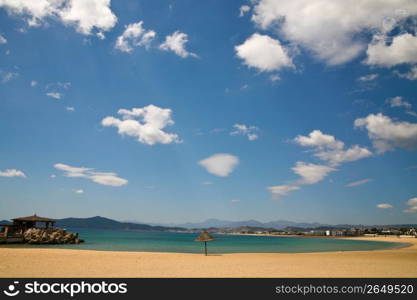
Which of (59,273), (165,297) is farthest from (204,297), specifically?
(59,273)

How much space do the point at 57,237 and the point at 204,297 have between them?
51.4 meters

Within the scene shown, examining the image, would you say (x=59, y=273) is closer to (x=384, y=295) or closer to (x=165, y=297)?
(x=165, y=297)

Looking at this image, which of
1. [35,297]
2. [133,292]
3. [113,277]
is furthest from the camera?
[113,277]

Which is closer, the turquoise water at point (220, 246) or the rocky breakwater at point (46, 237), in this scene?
the turquoise water at point (220, 246)

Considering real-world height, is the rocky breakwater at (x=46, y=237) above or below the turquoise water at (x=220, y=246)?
above

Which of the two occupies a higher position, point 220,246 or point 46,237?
point 46,237

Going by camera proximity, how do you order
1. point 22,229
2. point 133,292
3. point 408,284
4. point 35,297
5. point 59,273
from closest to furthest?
point 35,297 < point 133,292 < point 408,284 < point 59,273 < point 22,229

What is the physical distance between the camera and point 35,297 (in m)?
9.36

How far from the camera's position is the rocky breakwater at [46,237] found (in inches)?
1937

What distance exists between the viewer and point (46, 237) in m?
50.1

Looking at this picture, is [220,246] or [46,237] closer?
[46,237]

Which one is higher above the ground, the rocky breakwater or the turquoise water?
the rocky breakwater

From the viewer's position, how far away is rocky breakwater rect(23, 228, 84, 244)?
49.2 metres

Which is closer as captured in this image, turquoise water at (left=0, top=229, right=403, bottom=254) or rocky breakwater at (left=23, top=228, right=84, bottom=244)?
turquoise water at (left=0, top=229, right=403, bottom=254)
